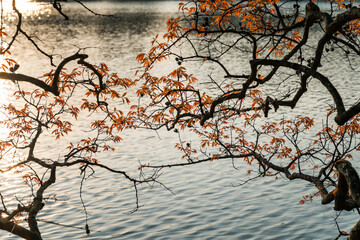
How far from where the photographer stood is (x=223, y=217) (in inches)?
584

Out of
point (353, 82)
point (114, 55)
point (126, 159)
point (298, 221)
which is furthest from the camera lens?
point (114, 55)

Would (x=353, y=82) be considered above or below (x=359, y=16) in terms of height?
below

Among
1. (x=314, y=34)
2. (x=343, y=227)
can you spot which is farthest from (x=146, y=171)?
(x=314, y=34)

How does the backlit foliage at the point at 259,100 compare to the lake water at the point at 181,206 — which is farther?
the lake water at the point at 181,206

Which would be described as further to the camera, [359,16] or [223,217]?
[223,217]

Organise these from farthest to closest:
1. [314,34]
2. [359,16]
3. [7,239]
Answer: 1. [314,34]
2. [7,239]
3. [359,16]

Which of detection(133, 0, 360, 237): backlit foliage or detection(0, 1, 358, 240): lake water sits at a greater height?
detection(133, 0, 360, 237): backlit foliage

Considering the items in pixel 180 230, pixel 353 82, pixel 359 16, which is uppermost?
pixel 359 16

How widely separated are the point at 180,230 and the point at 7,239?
16.5ft

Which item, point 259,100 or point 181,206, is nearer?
point 259,100

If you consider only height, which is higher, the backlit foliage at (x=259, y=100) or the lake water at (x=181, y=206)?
the backlit foliage at (x=259, y=100)

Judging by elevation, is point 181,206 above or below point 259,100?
below

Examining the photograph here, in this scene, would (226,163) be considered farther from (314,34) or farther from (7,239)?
(314,34)

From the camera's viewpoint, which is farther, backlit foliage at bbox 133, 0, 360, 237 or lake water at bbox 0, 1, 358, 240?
lake water at bbox 0, 1, 358, 240
